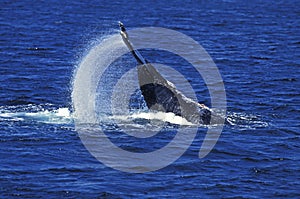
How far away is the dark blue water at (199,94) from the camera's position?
28.7 meters

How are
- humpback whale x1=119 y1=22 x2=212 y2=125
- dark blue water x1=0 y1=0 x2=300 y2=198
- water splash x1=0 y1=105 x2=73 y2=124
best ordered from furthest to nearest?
water splash x1=0 y1=105 x2=73 y2=124
humpback whale x1=119 y1=22 x2=212 y2=125
dark blue water x1=0 y1=0 x2=300 y2=198

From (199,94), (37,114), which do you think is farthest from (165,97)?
(199,94)

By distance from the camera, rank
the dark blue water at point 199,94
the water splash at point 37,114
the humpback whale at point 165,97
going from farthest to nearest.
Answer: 1. the water splash at point 37,114
2. the humpback whale at point 165,97
3. the dark blue water at point 199,94

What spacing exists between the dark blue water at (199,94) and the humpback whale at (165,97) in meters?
1.55

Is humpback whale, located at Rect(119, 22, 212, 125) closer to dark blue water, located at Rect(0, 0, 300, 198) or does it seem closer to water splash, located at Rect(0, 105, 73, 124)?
dark blue water, located at Rect(0, 0, 300, 198)

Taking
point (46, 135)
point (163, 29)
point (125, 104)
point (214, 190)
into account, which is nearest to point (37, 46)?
point (163, 29)

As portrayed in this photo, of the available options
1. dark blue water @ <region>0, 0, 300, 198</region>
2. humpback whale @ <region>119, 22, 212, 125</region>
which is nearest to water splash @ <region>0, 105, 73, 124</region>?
dark blue water @ <region>0, 0, 300, 198</region>

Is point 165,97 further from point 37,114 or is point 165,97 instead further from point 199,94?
point 199,94

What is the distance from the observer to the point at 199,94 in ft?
145

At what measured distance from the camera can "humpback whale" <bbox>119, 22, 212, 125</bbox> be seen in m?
36.2

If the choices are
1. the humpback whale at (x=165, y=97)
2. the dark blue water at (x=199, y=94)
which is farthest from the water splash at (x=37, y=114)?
the humpback whale at (x=165, y=97)

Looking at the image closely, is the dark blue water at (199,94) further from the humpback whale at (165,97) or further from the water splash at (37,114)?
the humpback whale at (165,97)

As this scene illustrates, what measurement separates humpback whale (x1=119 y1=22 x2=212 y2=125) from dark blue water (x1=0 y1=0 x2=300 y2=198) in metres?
1.55

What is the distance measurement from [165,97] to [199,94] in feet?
25.7
